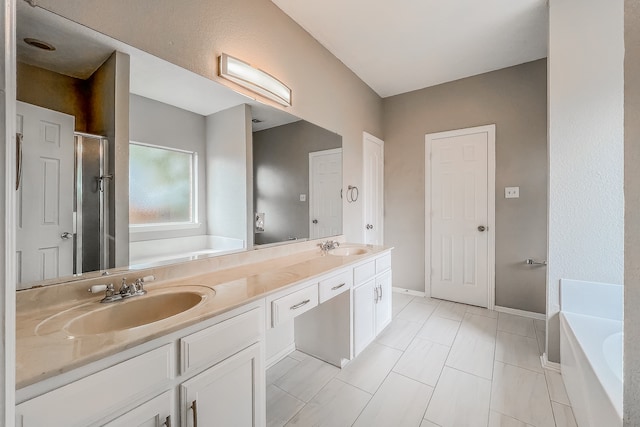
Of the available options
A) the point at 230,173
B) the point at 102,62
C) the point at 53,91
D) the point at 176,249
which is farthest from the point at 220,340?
the point at 102,62

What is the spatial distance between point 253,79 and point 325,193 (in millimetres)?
1148

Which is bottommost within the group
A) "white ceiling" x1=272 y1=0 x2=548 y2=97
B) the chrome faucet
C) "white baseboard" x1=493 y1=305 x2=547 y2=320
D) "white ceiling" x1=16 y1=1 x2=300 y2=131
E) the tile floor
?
the tile floor

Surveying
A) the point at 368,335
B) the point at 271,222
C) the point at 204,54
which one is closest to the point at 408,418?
the point at 368,335

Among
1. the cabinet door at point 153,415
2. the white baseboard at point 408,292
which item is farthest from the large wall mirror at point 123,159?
the white baseboard at point 408,292

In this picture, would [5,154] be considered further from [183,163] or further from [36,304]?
[183,163]

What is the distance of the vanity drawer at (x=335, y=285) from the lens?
1.63 meters

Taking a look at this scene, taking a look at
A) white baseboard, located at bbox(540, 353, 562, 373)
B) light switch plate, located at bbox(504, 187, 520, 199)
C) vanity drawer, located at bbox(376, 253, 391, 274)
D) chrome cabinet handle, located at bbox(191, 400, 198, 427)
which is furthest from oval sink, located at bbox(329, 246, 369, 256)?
light switch plate, located at bbox(504, 187, 520, 199)

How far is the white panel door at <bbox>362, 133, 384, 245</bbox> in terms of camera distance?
3.19 meters

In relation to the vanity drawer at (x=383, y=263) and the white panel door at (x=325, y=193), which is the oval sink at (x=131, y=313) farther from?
the vanity drawer at (x=383, y=263)

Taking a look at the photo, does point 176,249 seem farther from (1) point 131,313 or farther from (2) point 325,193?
(2) point 325,193

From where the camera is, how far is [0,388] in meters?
0.36

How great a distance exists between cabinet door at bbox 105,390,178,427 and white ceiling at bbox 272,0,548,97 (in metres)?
2.43

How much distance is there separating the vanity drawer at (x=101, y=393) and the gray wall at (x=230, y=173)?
0.86 m

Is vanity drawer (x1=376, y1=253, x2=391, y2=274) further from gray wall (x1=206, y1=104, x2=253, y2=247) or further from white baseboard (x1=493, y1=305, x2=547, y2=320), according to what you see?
white baseboard (x1=493, y1=305, x2=547, y2=320)
